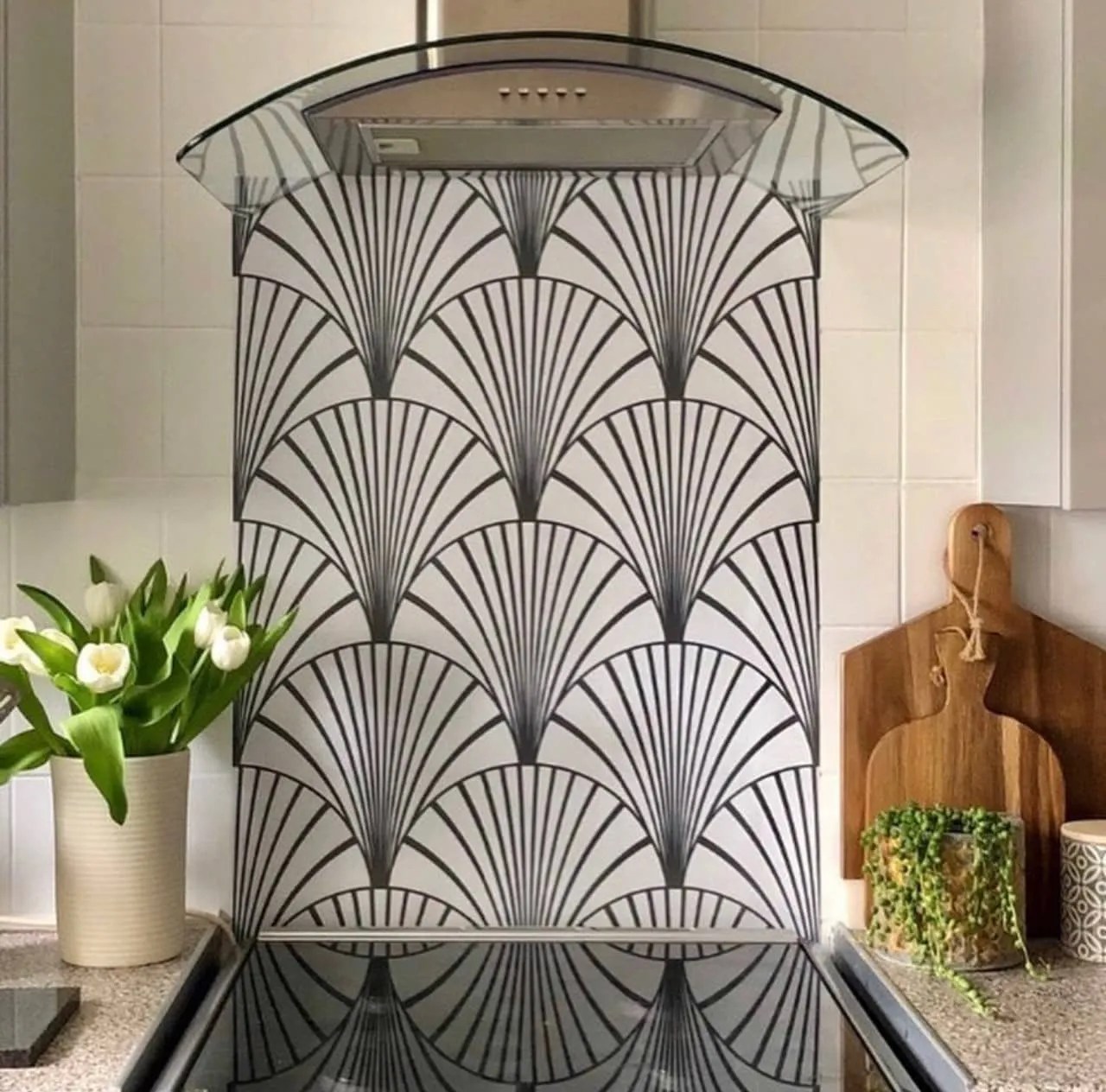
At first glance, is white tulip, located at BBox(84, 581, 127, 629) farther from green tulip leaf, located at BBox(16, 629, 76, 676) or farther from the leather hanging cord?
the leather hanging cord

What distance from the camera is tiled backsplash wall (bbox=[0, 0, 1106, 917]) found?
1.87 meters

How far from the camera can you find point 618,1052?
1.54m

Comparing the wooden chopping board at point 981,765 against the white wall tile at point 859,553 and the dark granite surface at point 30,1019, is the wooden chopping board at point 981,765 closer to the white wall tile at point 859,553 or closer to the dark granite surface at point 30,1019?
the white wall tile at point 859,553

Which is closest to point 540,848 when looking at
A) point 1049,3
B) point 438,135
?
point 438,135

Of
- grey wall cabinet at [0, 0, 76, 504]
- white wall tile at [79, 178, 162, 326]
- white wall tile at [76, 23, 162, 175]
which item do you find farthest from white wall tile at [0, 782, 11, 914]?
white wall tile at [76, 23, 162, 175]

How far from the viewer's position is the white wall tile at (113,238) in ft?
6.15

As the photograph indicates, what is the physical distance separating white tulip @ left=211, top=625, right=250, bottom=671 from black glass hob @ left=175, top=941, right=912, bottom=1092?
1.17 feet

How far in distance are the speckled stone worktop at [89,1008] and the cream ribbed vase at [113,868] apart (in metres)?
0.03

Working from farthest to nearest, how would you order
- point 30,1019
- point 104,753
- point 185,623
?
point 185,623, point 104,753, point 30,1019

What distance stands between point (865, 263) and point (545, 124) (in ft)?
1.72

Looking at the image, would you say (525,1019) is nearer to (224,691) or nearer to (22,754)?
(224,691)

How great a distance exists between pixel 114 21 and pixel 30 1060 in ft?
3.86

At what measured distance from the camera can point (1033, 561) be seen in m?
1.92

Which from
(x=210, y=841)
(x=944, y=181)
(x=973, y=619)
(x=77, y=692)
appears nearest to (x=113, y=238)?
(x=77, y=692)
